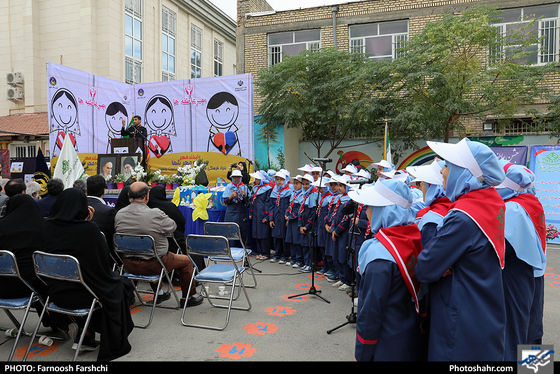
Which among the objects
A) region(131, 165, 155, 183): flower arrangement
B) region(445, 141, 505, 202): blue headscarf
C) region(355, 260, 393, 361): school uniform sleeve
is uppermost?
region(445, 141, 505, 202): blue headscarf

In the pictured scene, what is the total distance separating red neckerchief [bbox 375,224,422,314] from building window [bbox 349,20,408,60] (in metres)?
13.8

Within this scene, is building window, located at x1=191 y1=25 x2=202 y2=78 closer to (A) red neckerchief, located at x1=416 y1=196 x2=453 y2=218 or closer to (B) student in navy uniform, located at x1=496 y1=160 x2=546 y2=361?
(A) red neckerchief, located at x1=416 y1=196 x2=453 y2=218

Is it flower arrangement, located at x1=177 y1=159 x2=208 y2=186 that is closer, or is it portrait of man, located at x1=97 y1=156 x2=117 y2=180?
flower arrangement, located at x1=177 y1=159 x2=208 y2=186

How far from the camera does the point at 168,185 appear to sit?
945 cm

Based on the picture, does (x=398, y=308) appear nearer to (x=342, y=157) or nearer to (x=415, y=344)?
(x=415, y=344)

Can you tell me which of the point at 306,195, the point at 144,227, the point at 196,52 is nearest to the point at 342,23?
the point at 306,195

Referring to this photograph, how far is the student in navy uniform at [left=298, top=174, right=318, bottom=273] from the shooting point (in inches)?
281

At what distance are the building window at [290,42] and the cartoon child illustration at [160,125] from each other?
567cm

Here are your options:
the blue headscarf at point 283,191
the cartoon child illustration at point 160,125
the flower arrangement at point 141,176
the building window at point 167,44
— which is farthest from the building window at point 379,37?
the building window at point 167,44

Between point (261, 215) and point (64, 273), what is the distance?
4.89m

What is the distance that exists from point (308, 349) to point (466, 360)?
194cm

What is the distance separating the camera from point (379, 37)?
606 inches

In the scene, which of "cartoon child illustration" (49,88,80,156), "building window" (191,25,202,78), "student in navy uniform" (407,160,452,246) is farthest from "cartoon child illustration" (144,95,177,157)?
"building window" (191,25,202,78)

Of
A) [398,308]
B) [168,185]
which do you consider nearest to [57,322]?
[398,308]
